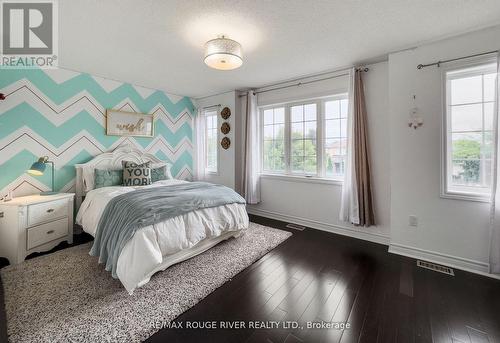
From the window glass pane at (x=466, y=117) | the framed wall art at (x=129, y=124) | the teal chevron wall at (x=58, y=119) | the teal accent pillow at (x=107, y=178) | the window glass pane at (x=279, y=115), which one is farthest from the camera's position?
the window glass pane at (x=279, y=115)

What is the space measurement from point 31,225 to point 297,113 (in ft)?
12.3

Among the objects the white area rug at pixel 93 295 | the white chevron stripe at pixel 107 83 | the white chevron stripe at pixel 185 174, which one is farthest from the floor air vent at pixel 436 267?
the white chevron stripe at pixel 107 83

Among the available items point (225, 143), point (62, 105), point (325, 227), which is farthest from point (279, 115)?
point (62, 105)

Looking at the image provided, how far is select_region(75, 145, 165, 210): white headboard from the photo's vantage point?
126 inches

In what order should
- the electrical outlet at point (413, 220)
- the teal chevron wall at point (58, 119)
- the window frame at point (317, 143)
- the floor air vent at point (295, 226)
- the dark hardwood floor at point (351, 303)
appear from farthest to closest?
1. the floor air vent at point (295, 226)
2. the window frame at point (317, 143)
3. the teal chevron wall at point (58, 119)
4. the electrical outlet at point (413, 220)
5. the dark hardwood floor at point (351, 303)

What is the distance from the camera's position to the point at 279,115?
12.8 feet

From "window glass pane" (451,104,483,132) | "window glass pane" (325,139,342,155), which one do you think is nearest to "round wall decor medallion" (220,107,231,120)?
"window glass pane" (325,139,342,155)

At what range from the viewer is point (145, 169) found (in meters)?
3.38

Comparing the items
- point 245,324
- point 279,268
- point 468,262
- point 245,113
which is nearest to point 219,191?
point 279,268

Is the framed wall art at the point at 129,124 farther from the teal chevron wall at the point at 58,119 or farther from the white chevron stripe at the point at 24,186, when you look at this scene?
the white chevron stripe at the point at 24,186

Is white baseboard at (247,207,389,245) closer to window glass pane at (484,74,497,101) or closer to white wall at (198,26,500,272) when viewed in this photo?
white wall at (198,26,500,272)

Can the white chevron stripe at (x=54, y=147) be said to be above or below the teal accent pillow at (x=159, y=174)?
above

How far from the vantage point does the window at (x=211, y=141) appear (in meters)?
4.70

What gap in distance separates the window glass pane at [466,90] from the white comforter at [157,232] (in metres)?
2.68
